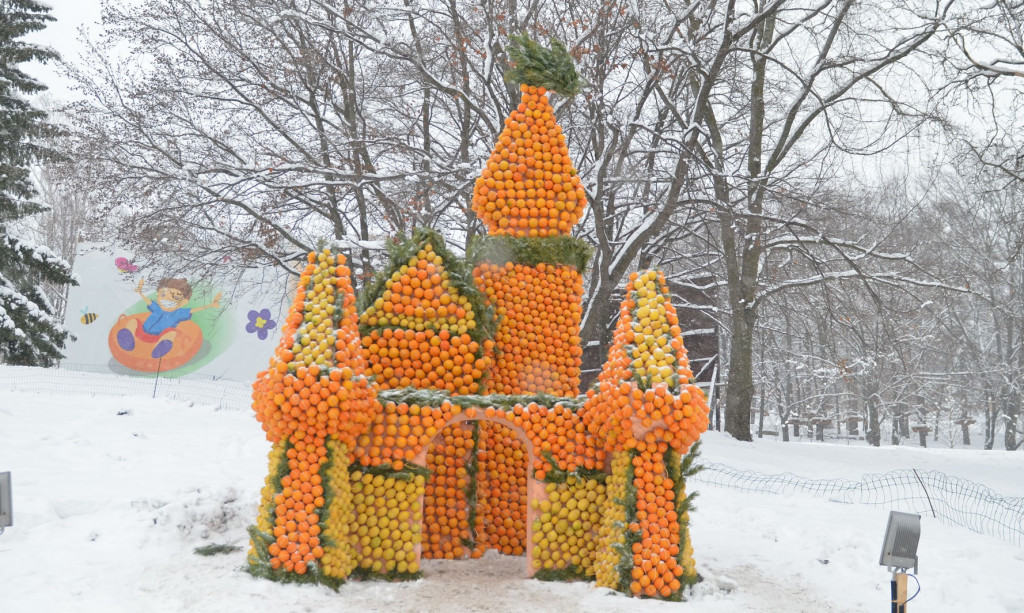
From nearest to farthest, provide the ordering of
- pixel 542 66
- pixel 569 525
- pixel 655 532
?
pixel 655 532
pixel 569 525
pixel 542 66

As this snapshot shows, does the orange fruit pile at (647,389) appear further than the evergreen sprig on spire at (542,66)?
No

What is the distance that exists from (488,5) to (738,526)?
8.26 metres

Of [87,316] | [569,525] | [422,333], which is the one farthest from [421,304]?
[87,316]

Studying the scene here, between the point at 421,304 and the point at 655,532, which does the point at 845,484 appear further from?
the point at 421,304

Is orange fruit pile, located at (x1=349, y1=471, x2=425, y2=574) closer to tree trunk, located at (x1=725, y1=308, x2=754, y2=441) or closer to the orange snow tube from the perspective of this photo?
tree trunk, located at (x1=725, y1=308, x2=754, y2=441)

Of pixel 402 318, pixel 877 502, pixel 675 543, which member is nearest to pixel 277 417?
pixel 402 318

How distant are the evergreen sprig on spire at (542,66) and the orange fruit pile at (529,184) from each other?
234 millimetres

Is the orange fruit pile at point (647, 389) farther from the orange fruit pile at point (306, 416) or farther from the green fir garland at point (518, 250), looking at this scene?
the orange fruit pile at point (306, 416)

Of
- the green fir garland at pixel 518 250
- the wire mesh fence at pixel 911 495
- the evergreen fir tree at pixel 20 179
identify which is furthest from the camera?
the evergreen fir tree at pixel 20 179

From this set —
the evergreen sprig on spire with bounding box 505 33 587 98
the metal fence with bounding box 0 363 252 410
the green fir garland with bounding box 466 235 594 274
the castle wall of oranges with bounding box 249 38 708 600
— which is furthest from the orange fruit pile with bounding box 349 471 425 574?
the metal fence with bounding box 0 363 252 410

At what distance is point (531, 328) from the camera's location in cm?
710

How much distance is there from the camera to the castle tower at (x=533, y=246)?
7082 mm

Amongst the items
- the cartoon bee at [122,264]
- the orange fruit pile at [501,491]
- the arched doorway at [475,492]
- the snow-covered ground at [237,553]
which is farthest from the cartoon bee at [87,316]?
the orange fruit pile at [501,491]

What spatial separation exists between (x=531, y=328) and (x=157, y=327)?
1535 cm
